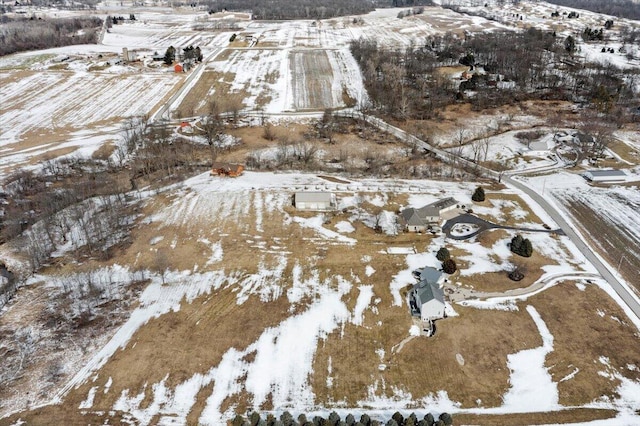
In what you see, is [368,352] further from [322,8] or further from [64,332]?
[322,8]

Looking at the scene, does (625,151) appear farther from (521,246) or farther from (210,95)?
(210,95)

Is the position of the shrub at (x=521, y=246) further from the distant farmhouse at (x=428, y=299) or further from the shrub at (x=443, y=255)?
the distant farmhouse at (x=428, y=299)

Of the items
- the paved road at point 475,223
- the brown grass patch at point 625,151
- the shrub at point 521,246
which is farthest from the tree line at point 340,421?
the brown grass patch at point 625,151

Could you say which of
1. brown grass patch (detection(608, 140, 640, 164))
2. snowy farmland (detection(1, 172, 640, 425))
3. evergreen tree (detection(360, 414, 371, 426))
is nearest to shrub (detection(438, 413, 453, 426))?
snowy farmland (detection(1, 172, 640, 425))

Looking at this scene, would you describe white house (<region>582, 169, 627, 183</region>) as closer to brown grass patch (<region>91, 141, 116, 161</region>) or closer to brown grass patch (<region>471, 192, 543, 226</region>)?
brown grass patch (<region>471, 192, 543, 226</region>)

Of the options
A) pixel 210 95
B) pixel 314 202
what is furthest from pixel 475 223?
pixel 210 95

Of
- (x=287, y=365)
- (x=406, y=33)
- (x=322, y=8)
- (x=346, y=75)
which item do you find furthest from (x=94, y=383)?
(x=322, y=8)
